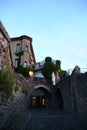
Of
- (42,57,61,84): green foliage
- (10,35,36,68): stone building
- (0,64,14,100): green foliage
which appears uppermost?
(10,35,36,68): stone building

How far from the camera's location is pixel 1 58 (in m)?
14.4

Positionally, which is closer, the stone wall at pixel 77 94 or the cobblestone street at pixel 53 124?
the cobblestone street at pixel 53 124

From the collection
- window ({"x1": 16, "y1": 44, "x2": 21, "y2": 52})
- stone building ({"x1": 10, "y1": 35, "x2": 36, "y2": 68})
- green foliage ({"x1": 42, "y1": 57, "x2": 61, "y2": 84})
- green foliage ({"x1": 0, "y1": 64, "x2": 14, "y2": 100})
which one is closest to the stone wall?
green foliage ({"x1": 0, "y1": 64, "x2": 14, "y2": 100})

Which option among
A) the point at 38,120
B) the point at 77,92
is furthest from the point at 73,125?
the point at 77,92

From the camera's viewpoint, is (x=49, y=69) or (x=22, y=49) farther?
(x=22, y=49)

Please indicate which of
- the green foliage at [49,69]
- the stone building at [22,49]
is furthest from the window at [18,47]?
the green foliage at [49,69]

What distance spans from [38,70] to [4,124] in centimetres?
1959

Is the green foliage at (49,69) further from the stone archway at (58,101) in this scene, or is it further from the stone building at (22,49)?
the stone building at (22,49)

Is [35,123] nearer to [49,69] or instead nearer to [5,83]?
[5,83]

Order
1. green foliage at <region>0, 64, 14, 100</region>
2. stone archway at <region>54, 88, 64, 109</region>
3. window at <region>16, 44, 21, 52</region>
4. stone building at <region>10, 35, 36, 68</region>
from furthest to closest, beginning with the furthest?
window at <region>16, 44, 21, 52</region> < stone building at <region>10, 35, 36, 68</region> < stone archway at <region>54, 88, 64, 109</region> < green foliage at <region>0, 64, 14, 100</region>

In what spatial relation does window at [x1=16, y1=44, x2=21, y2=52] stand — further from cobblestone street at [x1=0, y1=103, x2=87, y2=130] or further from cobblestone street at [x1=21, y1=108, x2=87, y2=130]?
cobblestone street at [x1=21, y1=108, x2=87, y2=130]

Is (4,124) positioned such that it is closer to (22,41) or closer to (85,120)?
(85,120)

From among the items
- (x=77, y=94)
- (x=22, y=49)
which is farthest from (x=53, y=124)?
(x=22, y=49)

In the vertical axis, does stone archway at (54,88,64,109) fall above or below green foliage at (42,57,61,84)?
below
